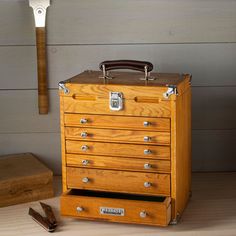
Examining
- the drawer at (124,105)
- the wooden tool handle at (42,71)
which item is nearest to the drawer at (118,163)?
the drawer at (124,105)

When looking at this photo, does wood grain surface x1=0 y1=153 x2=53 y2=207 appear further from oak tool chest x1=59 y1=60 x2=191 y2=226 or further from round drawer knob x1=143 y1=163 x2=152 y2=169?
round drawer knob x1=143 y1=163 x2=152 y2=169

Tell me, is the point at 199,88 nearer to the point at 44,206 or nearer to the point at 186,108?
the point at 186,108

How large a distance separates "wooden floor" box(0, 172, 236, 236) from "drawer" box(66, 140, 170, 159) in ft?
0.52

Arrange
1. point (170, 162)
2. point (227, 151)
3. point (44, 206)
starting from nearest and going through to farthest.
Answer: point (170, 162) < point (44, 206) < point (227, 151)

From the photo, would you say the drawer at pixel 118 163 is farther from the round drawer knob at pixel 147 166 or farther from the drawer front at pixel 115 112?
the drawer front at pixel 115 112

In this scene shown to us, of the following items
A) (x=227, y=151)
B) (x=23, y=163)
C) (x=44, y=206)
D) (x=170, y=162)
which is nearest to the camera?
(x=170, y=162)

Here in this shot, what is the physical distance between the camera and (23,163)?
5.53 ft

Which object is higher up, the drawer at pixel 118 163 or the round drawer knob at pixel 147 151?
the round drawer knob at pixel 147 151

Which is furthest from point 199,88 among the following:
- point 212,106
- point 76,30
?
point 76,30

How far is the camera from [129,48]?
5.69ft

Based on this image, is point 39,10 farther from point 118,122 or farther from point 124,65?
point 118,122

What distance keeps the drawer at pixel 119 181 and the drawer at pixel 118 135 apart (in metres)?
0.07

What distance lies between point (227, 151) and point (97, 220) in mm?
535

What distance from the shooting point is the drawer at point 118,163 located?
1.41 m
